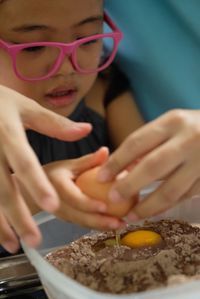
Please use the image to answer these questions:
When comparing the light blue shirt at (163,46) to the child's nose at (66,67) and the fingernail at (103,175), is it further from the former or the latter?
the fingernail at (103,175)

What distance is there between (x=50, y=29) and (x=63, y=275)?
18.2 inches

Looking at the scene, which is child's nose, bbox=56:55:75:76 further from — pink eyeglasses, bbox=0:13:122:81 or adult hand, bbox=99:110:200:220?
adult hand, bbox=99:110:200:220

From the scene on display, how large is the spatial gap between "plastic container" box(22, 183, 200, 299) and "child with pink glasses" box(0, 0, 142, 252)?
0.11 feet

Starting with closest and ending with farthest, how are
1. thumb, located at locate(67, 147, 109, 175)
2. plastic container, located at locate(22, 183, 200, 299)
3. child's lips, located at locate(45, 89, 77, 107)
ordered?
1. plastic container, located at locate(22, 183, 200, 299)
2. thumb, located at locate(67, 147, 109, 175)
3. child's lips, located at locate(45, 89, 77, 107)

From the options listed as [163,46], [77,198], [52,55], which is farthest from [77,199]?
[163,46]

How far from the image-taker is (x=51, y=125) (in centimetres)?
64

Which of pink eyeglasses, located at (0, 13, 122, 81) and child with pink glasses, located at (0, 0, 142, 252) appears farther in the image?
pink eyeglasses, located at (0, 13, 122, 81)

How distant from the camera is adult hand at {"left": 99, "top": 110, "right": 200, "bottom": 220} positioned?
1.89 feet

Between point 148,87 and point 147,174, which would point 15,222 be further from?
point 148,87

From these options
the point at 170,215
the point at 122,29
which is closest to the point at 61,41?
the point at 122,29

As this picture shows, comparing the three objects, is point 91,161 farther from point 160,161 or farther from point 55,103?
point 55,103

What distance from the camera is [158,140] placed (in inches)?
23.2

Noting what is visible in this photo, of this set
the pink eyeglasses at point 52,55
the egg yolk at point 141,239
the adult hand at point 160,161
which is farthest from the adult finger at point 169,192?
the pink eyeglasses at point 52,55

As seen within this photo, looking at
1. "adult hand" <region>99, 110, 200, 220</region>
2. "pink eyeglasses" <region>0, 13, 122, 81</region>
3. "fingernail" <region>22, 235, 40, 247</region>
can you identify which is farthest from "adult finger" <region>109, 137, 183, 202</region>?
"pink eyeglasses" <region>0, 13, 122, 81</region>
